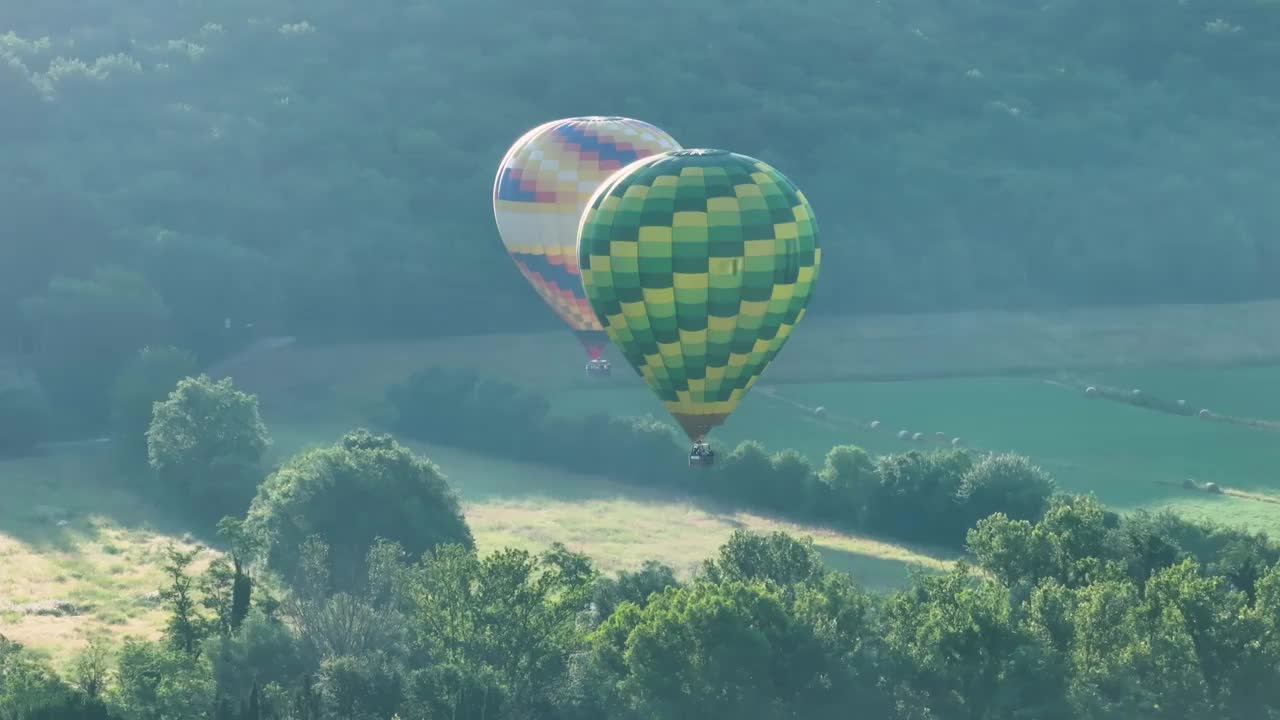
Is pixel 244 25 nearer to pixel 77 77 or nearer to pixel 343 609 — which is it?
pixel 77 77

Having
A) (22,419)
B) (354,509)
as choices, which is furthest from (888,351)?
(354,509)

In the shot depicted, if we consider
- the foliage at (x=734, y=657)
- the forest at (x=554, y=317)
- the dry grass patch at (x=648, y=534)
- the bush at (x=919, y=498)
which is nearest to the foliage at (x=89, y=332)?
the forest at (x=554, y=317)

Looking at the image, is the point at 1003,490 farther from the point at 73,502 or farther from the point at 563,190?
the point at 73,502

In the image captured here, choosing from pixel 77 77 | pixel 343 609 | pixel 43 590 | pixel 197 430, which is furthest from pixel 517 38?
pixel 343 609

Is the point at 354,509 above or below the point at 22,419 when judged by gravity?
below

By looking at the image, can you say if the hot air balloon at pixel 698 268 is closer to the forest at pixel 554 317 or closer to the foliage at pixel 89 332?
the forest at pixel 554 317

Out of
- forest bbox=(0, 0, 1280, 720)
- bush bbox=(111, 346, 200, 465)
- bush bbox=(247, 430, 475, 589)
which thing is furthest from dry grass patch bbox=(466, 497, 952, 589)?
bush bbox=(111, 346, 200, 465)

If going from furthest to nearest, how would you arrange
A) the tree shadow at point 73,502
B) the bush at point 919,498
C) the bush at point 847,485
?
the tree shadow at point 73,502 < the bush at point 847,485 < the bush at point 919,498
